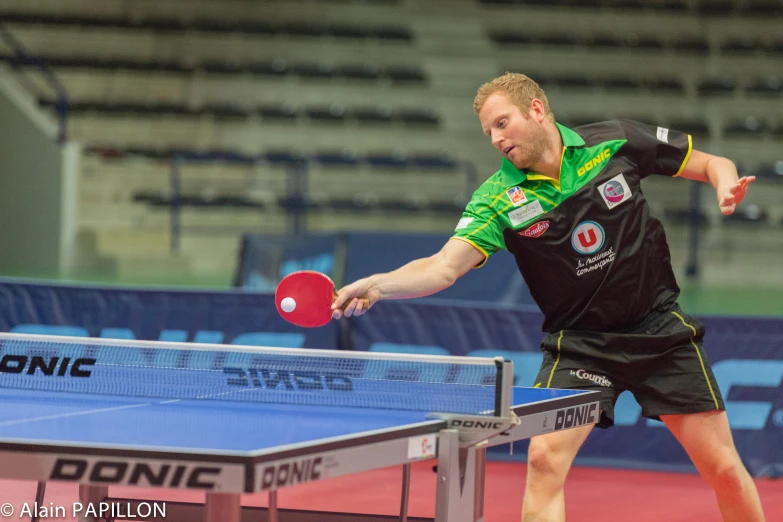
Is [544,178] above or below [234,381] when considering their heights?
above

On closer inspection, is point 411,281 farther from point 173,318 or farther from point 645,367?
point 173,318

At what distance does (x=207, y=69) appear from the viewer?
15492 mm

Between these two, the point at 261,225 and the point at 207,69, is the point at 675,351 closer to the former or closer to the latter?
the point at 261,225

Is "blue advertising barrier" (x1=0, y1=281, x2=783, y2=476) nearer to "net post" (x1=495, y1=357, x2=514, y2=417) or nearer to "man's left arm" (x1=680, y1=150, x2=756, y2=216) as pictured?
"man's left arm" (x1=680, y1=150, x2=756, y2=216)

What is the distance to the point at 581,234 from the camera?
10.3ft

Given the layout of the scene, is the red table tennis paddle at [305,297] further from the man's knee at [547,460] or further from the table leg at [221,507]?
the man's knee at [547,460]

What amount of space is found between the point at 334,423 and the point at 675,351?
127cm

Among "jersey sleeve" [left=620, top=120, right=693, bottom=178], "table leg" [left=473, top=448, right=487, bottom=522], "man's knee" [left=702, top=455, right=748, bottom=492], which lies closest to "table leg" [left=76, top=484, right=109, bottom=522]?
"table leg" [left=473, top=448, right=487, bottom=522]

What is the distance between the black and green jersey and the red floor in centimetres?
160

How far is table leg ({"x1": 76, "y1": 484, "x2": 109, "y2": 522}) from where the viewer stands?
324 cm

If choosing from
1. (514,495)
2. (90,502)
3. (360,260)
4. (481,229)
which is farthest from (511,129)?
(360,260)

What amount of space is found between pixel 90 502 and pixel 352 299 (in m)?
1.18

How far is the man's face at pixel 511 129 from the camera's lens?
307 centimetres

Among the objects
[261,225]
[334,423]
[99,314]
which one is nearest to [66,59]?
[261,225]
